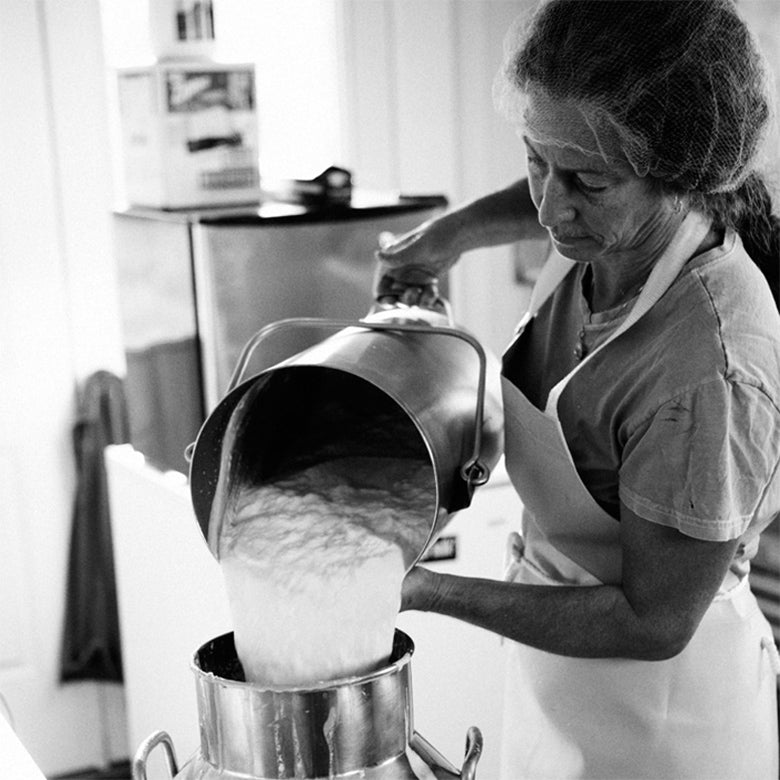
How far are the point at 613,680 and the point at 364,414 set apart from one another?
1.30ft

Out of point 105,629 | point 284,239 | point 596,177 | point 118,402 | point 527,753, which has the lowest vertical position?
point 105,629

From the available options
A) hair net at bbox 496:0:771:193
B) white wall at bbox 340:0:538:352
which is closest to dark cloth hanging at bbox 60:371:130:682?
white wall at bbox 340:0:538:352

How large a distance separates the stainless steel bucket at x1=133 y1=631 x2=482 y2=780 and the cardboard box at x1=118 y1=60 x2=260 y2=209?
131cm

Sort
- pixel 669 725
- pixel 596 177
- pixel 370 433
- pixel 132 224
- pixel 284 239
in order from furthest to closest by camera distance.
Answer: pixel 132 224
pixel 284 239
pixel 669 725
pixel 370 433
pixel 596 177

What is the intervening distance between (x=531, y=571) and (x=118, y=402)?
1.41 meters

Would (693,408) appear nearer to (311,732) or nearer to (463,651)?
(311,732)

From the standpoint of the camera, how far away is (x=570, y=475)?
48.6 inches

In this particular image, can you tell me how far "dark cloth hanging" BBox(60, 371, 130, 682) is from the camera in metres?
2.58

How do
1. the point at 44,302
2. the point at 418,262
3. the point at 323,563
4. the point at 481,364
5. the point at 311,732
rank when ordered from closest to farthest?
the point at 311,732 < the point at 323,563 < the point at 481,364 < the point at 418,262 < the point at 44,302

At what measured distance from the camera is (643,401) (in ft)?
3.73

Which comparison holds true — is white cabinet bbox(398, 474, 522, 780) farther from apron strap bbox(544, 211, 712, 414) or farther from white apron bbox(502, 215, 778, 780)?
apron strap bbox(544, 211, 712, 414)

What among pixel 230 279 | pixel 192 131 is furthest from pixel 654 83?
pixel 192 131

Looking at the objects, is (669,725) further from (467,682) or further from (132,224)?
(132,224)

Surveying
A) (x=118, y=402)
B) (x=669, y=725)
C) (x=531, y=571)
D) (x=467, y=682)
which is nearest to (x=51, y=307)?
(x=118, y=402)
